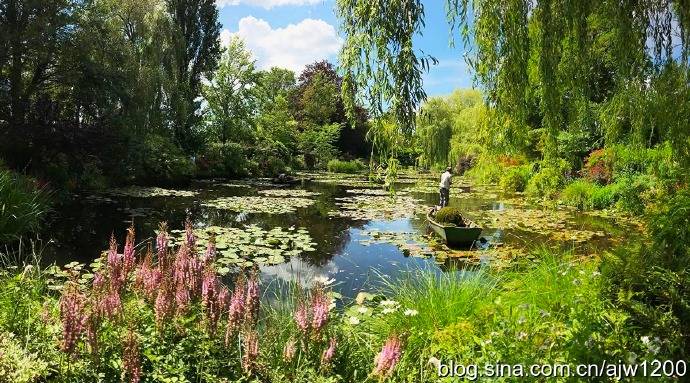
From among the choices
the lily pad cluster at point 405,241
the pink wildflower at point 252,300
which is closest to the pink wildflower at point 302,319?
the pink wildflower at point 252,300

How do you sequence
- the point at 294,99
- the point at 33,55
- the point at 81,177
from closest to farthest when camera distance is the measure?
1. the point at 33,55
2. the point at 81,177
3. the point at 294,99

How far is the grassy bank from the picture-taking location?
2.70 m

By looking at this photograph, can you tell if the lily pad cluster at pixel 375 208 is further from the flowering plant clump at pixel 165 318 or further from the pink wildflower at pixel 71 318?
the pink wildflower at pixel 71 318

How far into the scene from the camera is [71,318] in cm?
252

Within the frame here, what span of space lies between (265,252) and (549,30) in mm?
6014

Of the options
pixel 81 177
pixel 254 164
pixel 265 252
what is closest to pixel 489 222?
pixel 265 252

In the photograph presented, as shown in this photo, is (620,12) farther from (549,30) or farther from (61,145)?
(61,145)

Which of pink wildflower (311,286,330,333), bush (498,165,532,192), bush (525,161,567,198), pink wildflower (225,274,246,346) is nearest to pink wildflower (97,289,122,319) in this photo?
pink wildflower (225,274,246,346)

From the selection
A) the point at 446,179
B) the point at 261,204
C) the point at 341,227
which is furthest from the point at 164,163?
the point at 446,179

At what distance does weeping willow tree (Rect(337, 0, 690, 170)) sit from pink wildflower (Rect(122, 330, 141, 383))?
2601 millimetres

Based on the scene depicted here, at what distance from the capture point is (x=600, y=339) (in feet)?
9.35

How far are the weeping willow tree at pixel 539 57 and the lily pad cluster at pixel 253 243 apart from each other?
433 centimetres

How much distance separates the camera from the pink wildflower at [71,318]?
8.25ft

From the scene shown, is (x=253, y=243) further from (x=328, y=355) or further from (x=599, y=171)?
(x=599, y=171)
